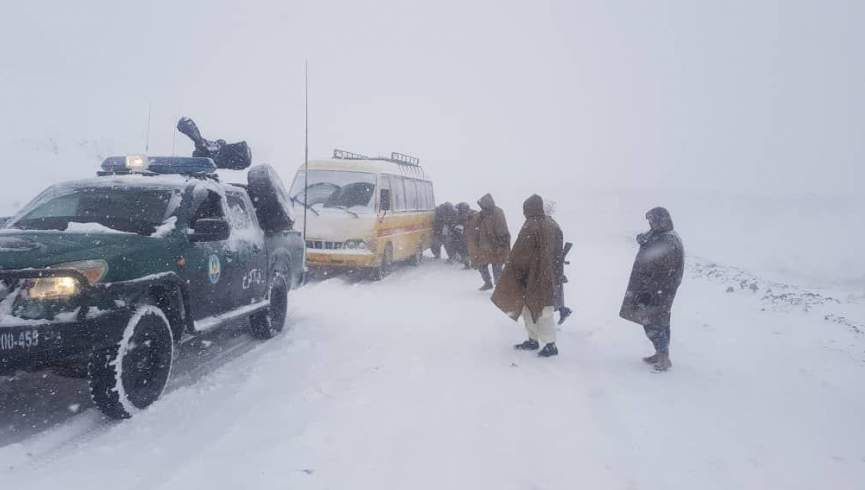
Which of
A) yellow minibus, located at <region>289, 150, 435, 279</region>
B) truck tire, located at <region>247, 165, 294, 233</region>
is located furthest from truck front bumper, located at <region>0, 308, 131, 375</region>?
yellow minibus, located at <region>289, 150, 435, 279</region>

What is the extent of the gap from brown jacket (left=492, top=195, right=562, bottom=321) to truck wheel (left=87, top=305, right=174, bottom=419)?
363 cm

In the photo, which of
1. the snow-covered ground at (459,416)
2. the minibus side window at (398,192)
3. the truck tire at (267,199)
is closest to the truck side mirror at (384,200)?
the minibus side window at (398,192)

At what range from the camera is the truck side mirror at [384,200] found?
40.9 ft

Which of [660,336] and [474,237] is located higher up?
[474,237]

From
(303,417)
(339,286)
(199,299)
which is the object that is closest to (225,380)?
(199,299)

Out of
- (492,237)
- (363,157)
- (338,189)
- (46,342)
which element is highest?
(363,157)

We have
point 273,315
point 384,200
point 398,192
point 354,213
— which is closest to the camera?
point 273,315

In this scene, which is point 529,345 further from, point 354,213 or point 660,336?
point 354,213

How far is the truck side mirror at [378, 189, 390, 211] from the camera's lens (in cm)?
1245

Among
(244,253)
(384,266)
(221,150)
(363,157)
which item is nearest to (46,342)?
(244,253)

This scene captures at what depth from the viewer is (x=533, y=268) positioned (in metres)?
6.80

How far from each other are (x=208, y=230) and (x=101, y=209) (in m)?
0.98

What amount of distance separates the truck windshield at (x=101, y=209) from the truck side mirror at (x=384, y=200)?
23.4 ft

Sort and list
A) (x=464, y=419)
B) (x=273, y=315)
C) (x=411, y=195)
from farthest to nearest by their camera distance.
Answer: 1. (x=411, y=195)
2. (x=273, y=315)
3. (x=464, y=419)
